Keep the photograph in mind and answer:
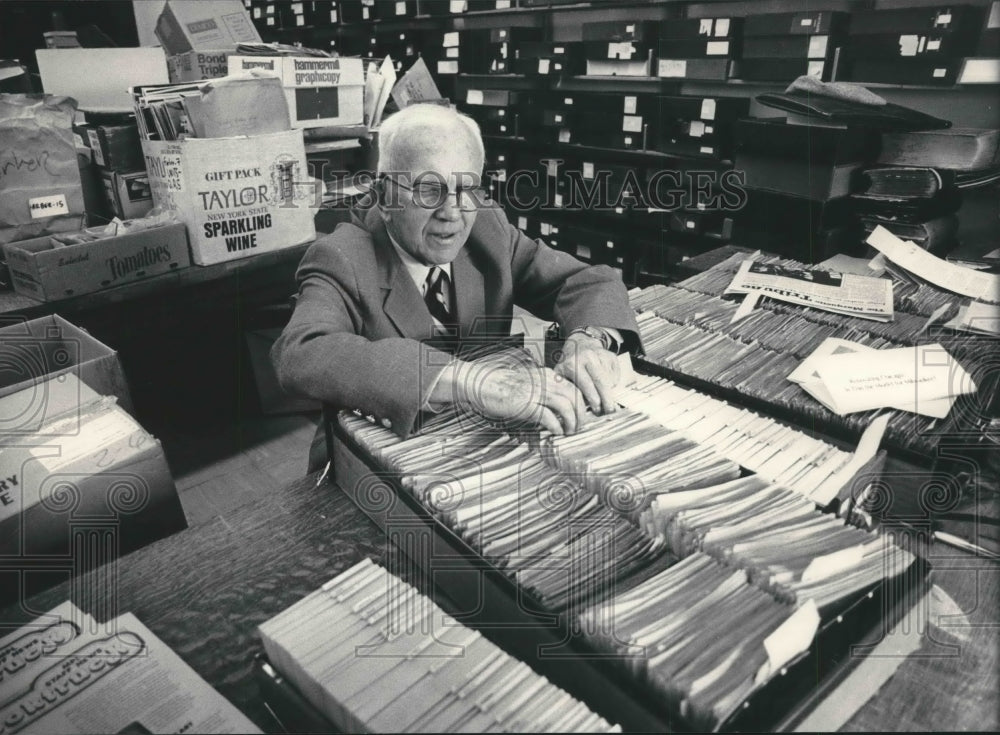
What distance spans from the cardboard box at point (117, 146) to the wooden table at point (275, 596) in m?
1.90

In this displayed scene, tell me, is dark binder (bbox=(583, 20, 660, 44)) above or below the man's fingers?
above

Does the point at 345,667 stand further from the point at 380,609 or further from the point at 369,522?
the point at 369,522

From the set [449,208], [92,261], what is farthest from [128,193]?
[449,208]

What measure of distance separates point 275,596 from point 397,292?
73 cm

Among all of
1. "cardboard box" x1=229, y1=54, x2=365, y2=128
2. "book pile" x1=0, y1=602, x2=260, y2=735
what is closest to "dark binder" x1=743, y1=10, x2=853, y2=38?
"cardboard box" x1=229, y1=54, x2=365, y2=128

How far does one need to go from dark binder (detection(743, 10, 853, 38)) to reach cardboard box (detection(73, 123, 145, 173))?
103 inches

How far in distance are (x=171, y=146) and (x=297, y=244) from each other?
573 millimetres

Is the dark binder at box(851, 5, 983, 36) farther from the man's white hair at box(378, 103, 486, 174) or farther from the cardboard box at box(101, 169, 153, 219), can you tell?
the cardboard box at box(101, 169, 153, 219)

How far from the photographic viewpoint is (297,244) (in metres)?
2.55

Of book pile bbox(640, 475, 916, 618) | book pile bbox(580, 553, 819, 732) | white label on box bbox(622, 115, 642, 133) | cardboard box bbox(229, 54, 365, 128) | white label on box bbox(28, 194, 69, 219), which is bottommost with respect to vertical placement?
book pile bbox(580, 553, 819, 732)

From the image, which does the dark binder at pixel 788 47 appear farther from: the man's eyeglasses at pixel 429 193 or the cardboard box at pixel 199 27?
the cardboard box at pixel 199 27

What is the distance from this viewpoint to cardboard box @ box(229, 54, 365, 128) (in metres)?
2.77

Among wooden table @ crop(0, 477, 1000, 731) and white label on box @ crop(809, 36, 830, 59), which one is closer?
wooden table @ crop(0, 477, 1000, 731)

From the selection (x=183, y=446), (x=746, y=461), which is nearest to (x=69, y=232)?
(x=183, y=446)
